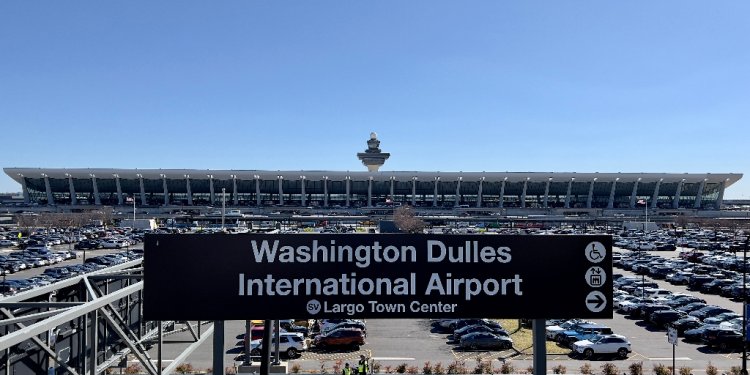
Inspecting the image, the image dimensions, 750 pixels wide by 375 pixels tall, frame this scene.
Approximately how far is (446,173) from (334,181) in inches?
901

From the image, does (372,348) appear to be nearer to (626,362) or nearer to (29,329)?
(626,362)

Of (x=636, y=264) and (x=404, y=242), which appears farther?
(x=636, y=264)

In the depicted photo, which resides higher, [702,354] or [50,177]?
[50,177]

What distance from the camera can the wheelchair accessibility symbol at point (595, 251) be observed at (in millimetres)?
6410

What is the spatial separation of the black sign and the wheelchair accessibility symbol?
1 cm

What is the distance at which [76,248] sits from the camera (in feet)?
164

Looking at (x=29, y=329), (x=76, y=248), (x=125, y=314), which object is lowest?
(x=76, y=248)

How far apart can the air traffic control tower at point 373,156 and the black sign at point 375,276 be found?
466ft

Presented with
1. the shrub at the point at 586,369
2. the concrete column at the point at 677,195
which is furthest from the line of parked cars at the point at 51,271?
the concrete column at the point at 677,195

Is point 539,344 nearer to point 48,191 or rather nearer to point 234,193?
point 234,193

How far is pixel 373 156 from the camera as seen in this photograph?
486ft

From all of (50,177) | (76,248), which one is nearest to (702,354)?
(76,248)

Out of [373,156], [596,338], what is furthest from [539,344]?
[373,156]

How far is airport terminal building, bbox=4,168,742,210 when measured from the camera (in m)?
101
